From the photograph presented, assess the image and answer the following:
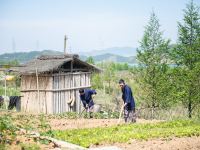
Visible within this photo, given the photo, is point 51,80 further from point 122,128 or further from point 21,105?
point 122,128

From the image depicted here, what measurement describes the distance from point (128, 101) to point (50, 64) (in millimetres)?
11052

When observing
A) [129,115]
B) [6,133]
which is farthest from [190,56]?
[6,133]

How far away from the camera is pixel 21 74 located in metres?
25.4

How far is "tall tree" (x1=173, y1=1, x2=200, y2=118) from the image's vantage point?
84.1 feet

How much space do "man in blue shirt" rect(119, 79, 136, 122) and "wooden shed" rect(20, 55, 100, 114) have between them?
9.54 metres

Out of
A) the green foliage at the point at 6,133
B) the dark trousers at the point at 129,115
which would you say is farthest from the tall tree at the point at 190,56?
the green foliage at the point at 6,133

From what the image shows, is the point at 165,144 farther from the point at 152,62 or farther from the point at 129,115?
the point at 152,62

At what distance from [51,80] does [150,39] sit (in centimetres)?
892

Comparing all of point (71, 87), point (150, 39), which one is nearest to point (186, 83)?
point (150, 39)

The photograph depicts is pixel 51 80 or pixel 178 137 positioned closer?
pixel 178 137

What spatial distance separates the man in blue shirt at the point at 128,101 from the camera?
48.0 feet

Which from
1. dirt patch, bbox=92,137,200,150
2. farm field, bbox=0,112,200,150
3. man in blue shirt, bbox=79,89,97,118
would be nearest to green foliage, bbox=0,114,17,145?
farm field, bbox=0,112,200,150

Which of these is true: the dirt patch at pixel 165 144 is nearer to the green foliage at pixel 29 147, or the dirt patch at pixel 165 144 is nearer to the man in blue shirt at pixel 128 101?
the green foliage at pixel 29 147

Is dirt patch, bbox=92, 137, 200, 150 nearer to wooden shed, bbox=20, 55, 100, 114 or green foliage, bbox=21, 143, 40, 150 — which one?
green foliage, bbox=21, 143, 40, 150
